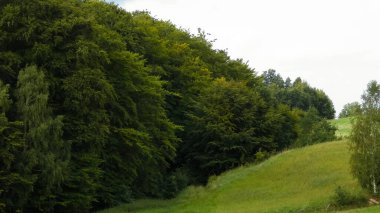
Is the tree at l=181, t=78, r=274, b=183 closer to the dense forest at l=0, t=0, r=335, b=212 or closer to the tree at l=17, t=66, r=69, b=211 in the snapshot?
the dense forest at l=0, t=0, r=335, b=212

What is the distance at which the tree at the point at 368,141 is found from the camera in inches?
1163

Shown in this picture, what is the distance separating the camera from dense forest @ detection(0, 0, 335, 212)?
32.8 metres

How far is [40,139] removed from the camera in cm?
3244

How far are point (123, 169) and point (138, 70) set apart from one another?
8356mm

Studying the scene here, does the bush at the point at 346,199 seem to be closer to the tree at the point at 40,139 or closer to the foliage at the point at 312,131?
the tree at the point at 40,139

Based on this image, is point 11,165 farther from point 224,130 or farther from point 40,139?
point 224,130

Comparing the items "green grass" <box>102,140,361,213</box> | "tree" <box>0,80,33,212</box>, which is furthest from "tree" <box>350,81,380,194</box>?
"tree" <box>0,80,33,212</box>

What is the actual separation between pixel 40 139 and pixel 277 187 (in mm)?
17288

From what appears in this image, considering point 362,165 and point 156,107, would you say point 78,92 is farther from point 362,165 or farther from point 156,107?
point 362,165

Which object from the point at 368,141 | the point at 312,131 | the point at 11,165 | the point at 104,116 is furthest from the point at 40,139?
the point at 312,131

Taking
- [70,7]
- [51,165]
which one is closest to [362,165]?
[51,165]

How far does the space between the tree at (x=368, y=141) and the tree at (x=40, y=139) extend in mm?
17166

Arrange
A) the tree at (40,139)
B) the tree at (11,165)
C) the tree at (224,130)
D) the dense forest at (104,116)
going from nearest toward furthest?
the tree at (11,165), the tree at (40,139), the dense forest at (104,116), the tree at (224,130)

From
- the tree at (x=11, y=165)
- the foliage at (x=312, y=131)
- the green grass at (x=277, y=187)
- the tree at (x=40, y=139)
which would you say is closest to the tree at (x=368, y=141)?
the green grass at (x=277, y=187)
